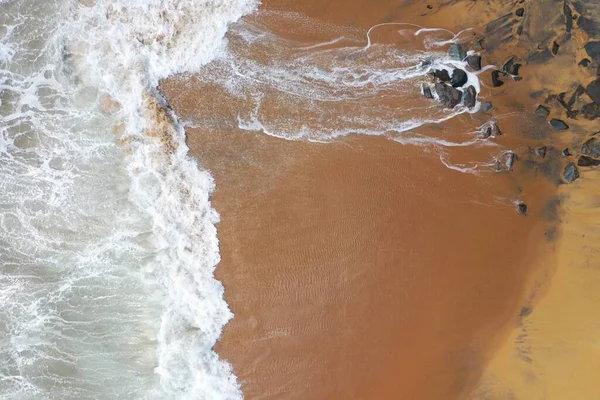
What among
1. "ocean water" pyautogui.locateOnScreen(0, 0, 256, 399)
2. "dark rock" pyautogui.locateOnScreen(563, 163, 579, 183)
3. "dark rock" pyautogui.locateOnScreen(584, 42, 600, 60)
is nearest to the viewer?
"dark rock" pyautogui.locateOnScreen(584, 42, 600, 60)

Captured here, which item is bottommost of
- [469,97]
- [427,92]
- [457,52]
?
[469,97]

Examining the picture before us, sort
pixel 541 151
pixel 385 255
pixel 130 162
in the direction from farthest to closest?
pixel 130 162, pixel 541 151, pixel 385 255

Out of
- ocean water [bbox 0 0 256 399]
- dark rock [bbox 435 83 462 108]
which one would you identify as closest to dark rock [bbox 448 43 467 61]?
dark rock [bbox 435 83 462 108]

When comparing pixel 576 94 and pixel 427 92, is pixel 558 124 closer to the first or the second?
pixel 576 94

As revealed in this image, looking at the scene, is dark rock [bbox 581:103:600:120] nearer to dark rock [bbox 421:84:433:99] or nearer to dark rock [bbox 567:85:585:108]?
dark rock [bbox 567:85:585:108]

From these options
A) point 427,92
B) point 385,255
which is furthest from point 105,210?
point 427,92

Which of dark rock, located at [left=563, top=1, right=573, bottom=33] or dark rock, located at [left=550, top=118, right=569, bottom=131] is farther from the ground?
dark rock, located at [left=563, top=1, right=573, bottom=33]

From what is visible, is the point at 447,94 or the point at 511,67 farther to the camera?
the point at 511,67
